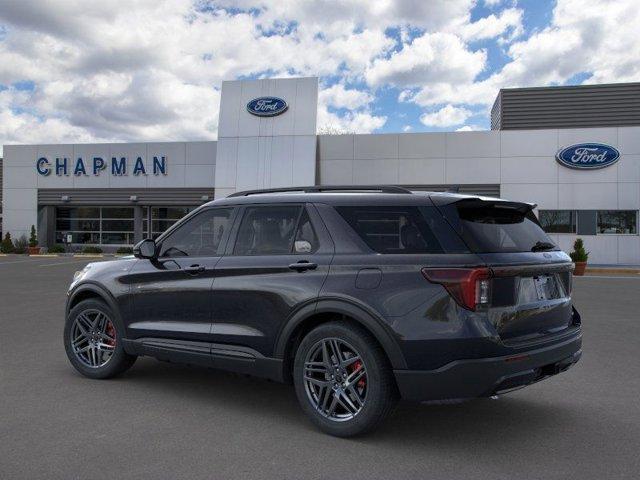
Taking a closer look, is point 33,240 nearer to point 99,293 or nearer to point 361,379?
point 99,293

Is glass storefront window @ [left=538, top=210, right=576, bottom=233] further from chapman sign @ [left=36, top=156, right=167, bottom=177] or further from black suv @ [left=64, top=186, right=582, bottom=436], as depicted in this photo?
black suv @ [left=64, top=186, right=582, bottom=436]

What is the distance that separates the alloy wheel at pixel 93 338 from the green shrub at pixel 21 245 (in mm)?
30058

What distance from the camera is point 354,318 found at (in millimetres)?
4215

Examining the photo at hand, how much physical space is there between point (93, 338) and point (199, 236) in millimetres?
1635

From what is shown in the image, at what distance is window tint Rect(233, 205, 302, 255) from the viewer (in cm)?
484

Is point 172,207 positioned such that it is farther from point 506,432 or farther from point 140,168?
point 506,432

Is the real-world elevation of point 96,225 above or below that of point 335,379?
above

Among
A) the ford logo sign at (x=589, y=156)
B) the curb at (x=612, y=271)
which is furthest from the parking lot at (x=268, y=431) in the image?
the ford logo sign at (x=589, y=156)

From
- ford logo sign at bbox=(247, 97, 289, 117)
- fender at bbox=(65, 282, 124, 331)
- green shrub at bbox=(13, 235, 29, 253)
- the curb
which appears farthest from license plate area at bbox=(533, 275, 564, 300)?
green shrub at bbox=(13, 235, 29, 253)

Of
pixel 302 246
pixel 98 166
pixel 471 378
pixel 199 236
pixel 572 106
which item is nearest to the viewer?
pixel 471 378

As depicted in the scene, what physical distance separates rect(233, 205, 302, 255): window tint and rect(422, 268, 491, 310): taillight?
1.32 m

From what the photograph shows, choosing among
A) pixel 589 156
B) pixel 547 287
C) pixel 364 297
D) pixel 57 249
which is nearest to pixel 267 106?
pixel 589 156

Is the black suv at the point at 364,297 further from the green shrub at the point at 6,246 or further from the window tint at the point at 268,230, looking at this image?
the green shrub at the point at 6,246

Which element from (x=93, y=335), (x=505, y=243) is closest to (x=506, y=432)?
(x=505, y=243)
